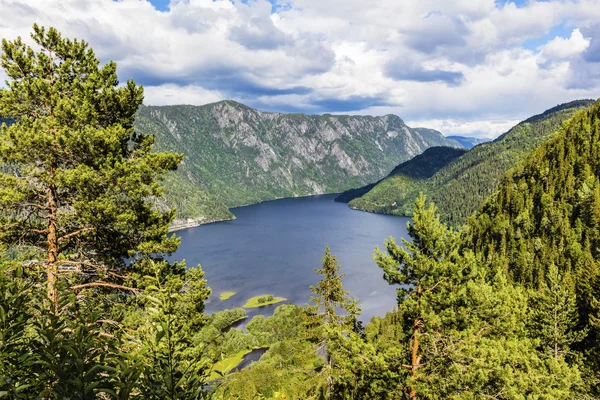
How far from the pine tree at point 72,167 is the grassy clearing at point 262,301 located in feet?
351

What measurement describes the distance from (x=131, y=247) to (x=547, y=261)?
4847 inches

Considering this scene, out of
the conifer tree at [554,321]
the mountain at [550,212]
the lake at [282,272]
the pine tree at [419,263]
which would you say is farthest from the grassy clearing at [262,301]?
the pine tree at [419,263]

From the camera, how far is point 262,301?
121m

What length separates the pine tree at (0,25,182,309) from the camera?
47.9 ft

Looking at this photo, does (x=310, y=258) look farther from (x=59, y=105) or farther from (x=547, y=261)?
(x=59, y=105)

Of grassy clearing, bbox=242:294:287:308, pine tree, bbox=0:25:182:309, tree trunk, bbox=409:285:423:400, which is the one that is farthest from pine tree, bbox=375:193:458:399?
grassy clearing, bbox=242:294:287:308

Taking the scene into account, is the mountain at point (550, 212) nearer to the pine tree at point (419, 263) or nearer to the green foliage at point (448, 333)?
the green foliage at point (448, 333)

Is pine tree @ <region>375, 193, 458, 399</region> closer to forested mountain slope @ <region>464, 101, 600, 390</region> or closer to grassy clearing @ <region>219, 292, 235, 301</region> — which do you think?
forested mountain slope @ <region>464, 101, 600, 390</region>

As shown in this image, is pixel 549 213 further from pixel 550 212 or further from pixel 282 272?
pixel 282 272

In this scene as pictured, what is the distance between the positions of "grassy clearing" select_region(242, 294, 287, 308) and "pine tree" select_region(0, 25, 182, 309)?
351ft

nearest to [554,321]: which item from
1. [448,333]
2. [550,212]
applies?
[448,333]

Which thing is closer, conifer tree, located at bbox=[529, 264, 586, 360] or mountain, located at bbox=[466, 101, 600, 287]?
conifer tree, located at bbox=[529, 264, 586, 360]

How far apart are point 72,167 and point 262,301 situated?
364ft

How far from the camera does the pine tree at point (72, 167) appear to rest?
14.6 metres
